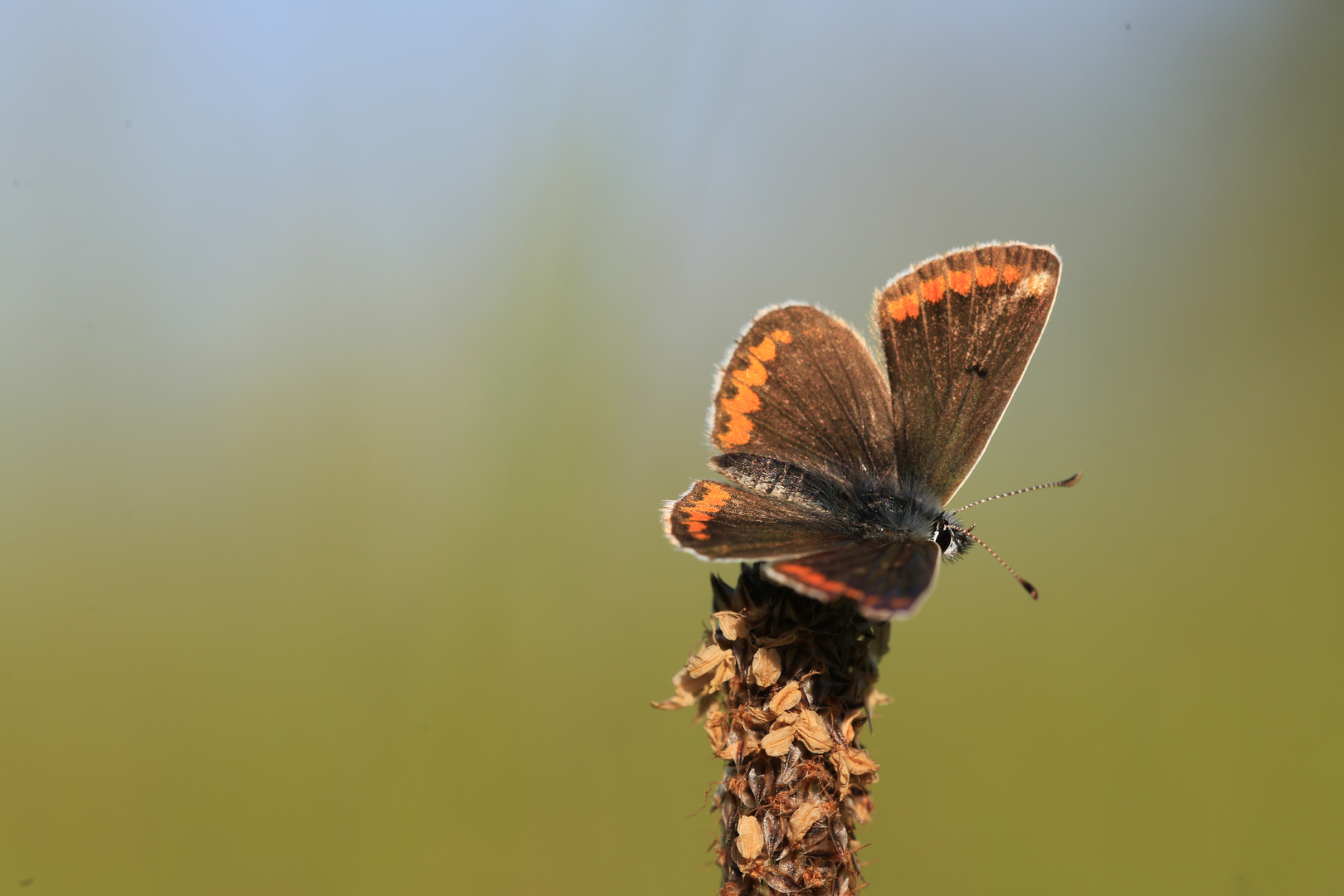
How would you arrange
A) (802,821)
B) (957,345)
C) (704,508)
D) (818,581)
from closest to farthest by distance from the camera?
(818,581) < (802,821) < (704,508) < (957,345)

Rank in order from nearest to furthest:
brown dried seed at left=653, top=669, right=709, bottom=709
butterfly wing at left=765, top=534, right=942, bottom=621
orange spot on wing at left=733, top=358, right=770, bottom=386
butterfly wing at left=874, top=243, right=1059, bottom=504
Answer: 1. butterfly wing at left=765, top=534, right=942, bottom=621
2. brown dried seed at left=653, top=669, right=709, bottom=709
3. butterfly wing at left=874, top=243, right=1059, bottom=504
4. orange spot on wing at left=733, top=358, right=770, bottom=386

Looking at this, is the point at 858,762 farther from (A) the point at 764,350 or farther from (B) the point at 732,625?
(A) the point at 764,350

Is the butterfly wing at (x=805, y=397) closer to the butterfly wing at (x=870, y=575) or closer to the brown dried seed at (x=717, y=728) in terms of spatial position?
the butterfly wing at (x=870, y=575)

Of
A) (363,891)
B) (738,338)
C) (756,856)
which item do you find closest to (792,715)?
(756,856)

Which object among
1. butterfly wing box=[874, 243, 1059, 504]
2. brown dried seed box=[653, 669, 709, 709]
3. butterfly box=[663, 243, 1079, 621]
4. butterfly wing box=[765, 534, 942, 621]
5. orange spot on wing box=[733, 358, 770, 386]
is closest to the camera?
butterfly wing box=[765, 534, 942, 621]

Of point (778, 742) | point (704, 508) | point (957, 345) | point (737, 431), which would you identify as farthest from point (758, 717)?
point (957, 345)

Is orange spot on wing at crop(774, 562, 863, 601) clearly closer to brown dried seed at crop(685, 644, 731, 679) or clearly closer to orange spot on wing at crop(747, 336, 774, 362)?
brown dried seed at crop(685, 644, 731, 679)

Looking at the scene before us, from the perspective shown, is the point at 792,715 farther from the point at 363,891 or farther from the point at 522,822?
the point at 363,891

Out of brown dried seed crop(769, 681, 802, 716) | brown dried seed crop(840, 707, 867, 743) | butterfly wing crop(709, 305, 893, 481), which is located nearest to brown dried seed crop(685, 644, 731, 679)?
brown dried seed crop(769, 681, 802, 716)
